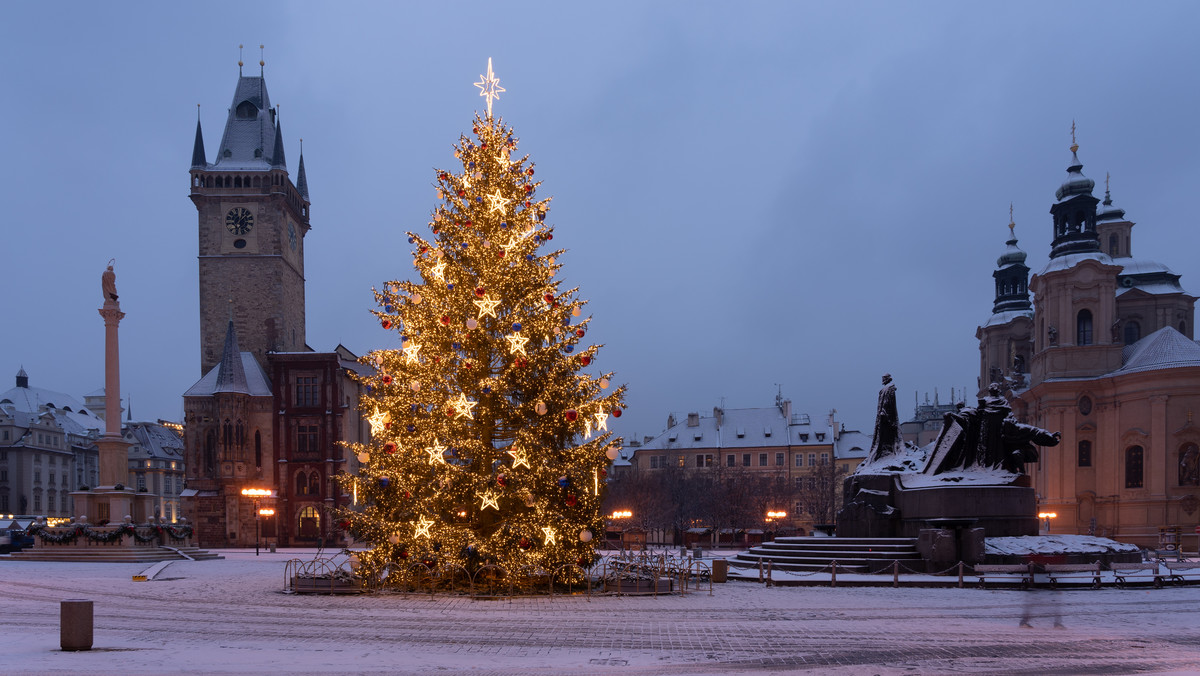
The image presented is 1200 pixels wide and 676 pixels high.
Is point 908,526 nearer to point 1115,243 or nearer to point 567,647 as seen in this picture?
point 567,647

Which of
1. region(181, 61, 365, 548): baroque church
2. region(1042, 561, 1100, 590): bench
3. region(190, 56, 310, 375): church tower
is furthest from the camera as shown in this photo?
region(190, 56, 310, 375): church tower

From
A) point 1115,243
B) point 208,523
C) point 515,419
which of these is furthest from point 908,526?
point 1115,243

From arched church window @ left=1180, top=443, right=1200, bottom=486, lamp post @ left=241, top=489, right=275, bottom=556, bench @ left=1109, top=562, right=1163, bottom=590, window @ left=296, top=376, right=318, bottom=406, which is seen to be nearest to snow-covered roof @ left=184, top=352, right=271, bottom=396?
window @ left=296, top=376, right=318, bottom=406

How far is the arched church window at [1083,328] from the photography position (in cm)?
6606

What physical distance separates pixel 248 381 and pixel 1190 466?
6134 centimetres

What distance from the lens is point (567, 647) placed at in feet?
41.0

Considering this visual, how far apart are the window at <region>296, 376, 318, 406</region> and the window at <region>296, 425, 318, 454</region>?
5.42 ft

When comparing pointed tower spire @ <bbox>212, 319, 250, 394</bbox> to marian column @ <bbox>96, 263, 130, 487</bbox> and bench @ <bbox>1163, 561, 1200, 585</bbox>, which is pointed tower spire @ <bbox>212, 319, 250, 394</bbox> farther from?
bench @ <bbox>1163, 561, 1200, 585</bbox>

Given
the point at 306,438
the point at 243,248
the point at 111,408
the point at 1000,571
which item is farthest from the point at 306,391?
the point at 1000,571

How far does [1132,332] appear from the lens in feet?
229

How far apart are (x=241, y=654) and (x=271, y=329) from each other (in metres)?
53.4

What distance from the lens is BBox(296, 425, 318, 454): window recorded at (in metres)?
59.7

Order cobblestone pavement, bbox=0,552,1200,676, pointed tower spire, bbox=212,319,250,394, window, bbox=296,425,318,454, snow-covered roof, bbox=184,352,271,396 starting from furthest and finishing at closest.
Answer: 1. window, bbox=296,425,318,454
2. snow-covered roof, bbox=184,352,271,396
3. pointed tower spire, bbox=212,319,250,394
4. cobblestone pavement, bbox=0,552,1200,676

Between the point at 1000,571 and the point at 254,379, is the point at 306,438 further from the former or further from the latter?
the point at 1000,571
